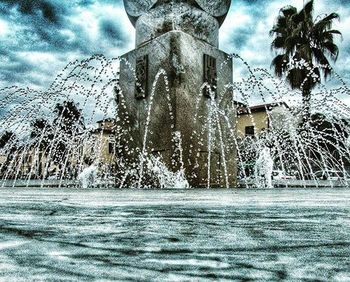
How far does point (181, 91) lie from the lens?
4.70 m

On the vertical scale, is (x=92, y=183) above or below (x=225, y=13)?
below

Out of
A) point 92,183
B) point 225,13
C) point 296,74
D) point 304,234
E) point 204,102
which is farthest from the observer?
point 296,74

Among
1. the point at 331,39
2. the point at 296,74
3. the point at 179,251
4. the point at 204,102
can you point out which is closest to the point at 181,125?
the point at 204,102

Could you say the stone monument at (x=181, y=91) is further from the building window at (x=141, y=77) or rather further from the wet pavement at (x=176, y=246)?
the wet pavement at (x=176, y=246)

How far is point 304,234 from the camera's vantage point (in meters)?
0.49

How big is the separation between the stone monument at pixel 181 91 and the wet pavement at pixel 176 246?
12.7ft

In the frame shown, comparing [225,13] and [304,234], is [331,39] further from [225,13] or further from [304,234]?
[304,234]

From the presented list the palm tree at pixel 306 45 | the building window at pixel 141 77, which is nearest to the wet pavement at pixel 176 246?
the building window at pixel 141 77

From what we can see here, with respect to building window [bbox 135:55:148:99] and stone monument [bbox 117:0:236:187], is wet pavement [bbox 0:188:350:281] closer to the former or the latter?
stone monument [bbox 117:0:236:187]

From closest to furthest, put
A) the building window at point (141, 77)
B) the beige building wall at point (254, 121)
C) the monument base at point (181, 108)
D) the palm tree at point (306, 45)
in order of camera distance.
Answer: the monument base at point (181, 108) → the building window at point (141, 77) → the palm tree at point (306, 45) → the beige building wall at point (254, 121)

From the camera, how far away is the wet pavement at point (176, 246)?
13.4 inches

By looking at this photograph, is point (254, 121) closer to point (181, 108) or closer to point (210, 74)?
point (210, 74)

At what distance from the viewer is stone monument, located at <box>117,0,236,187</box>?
4.65 metres

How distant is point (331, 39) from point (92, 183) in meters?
15.8
